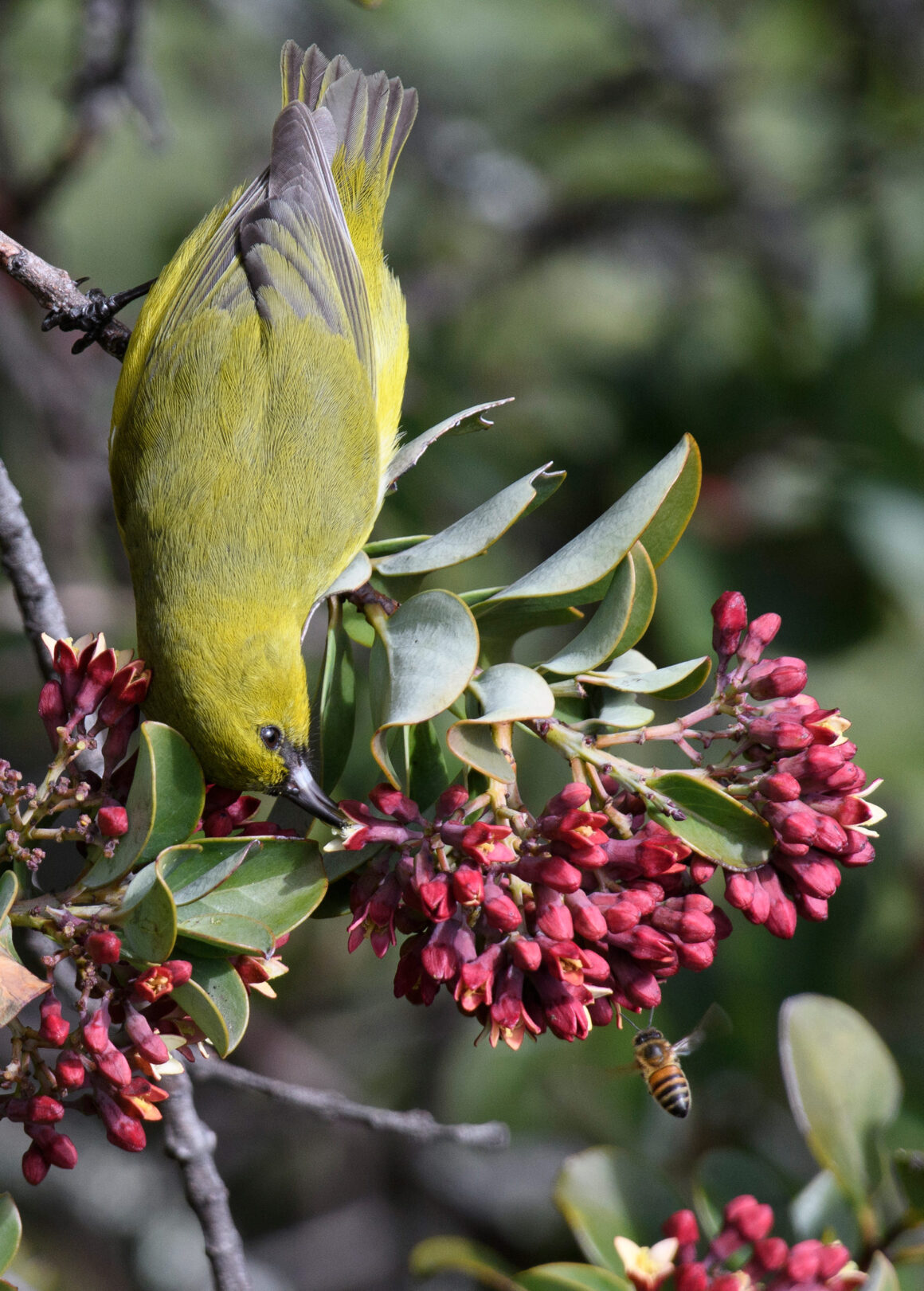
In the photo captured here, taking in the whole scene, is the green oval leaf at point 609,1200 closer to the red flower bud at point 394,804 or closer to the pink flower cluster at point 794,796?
the pink flower cluster at point 794,796

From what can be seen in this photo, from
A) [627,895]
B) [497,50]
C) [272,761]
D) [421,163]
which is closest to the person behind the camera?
[627,895]

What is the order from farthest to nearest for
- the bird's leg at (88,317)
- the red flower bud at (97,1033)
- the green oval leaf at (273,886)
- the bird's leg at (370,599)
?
the bird's leg at (88,317) → the bird's leg at (370,599) → the green oval leaf at (273,886) → the red flower bud at (97,1033)

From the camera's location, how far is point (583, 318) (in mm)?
6566

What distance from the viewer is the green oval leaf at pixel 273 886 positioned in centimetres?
184

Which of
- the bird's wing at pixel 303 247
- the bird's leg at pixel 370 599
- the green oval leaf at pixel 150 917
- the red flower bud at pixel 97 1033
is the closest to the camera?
the green oval leaf at pixel 150 917

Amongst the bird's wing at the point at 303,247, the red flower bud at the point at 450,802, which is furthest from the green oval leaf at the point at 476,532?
the bird's wing at the point at 303,247

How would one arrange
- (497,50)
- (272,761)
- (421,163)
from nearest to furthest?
1. (272,761)
2. (421,163)
3. (497,50)

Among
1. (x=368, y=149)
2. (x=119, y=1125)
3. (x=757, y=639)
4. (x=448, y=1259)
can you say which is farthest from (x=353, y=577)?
(x=368, y=149)

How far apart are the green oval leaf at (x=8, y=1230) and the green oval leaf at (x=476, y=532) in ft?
3.96

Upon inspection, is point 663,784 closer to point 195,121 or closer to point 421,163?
point 421,163

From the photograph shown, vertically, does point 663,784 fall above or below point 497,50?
below

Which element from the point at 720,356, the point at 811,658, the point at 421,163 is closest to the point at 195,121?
the point at 421,163

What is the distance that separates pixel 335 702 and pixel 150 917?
2.14ft

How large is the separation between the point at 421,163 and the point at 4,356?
2820 mm
